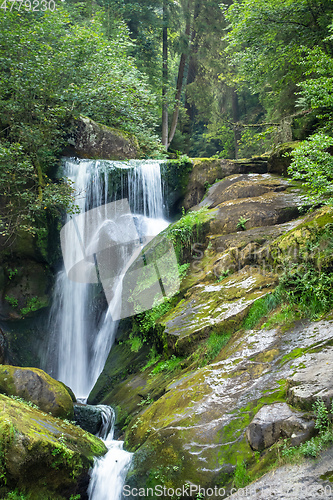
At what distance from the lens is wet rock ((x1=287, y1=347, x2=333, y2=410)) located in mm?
3484

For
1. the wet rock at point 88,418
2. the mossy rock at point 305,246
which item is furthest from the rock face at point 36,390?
the mossy rock at point 305,246

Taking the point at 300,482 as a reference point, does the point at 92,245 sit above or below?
above

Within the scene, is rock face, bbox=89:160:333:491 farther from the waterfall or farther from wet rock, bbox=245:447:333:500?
the waterfall

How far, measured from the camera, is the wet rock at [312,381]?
11.4ft

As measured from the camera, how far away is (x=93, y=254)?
35.7 ft

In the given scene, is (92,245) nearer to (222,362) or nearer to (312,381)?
(222,362)

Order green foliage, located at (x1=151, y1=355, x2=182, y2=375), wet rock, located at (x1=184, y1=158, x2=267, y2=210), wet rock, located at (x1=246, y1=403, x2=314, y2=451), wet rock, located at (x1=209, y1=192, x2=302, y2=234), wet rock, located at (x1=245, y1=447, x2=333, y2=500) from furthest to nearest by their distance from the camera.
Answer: wet rock, located at (x1=184, y1=158, x2=267, y2=210)
wet rock, located at (x1=209, y1=192, x2=302, y2=234)
green foliage, located at (x1=151, y1=355, x2=182, y2=375)
wet rock, located at (x1=246, y1=403, x2=314, y2=451)
wet rock, located at (x1=245, y1=447, x2=333, y2=500)

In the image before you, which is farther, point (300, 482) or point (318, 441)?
point (318, 441)

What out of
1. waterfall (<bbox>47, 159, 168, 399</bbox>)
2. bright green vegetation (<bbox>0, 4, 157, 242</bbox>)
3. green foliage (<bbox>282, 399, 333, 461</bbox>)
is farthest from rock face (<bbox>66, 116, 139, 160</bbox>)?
green foliage (<bbox>282, 399, 333, 461</bbox>)

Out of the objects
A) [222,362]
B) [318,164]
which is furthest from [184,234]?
[222,362]

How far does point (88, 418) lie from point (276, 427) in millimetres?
4607

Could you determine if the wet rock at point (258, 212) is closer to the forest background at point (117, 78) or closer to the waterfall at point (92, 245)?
the forest background at point (117, 78)

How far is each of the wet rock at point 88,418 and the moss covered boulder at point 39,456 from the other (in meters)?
1.48

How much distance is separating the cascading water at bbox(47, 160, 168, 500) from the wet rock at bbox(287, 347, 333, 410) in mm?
5910
